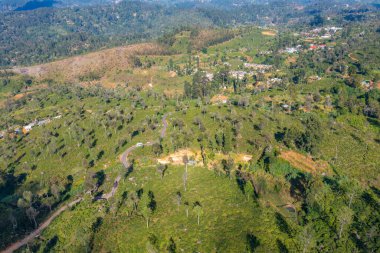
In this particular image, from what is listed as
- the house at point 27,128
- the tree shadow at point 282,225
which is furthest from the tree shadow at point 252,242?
the house at point 27,128

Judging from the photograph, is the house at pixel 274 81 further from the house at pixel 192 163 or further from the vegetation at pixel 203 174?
the house at pixel 192 163

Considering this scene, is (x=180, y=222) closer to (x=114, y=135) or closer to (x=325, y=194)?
(x=325, y=194)

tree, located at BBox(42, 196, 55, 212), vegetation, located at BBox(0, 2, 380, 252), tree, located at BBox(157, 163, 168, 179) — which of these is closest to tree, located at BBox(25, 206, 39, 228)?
vegetation, located at BBox(0, 2, 380, 252)

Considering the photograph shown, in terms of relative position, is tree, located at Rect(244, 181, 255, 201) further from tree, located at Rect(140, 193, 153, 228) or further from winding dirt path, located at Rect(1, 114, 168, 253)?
winding dirt path, located at Rect(1, 114, 168, 253)

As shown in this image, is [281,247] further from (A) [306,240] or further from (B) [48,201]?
(B) [48,201]

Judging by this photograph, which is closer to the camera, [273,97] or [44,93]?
[273,97]

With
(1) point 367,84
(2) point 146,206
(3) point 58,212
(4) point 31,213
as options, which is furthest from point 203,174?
(1) point 367,84

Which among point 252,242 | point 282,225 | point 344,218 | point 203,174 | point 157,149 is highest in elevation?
point 344,218

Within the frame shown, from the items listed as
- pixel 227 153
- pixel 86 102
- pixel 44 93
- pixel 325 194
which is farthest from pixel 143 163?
pixel 44 93

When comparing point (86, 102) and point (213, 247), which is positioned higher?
point (213, 247)

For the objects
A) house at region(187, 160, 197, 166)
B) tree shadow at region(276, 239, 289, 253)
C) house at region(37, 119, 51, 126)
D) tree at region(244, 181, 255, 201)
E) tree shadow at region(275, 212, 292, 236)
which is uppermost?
tree shadow at region(276, 239, 289, 253)

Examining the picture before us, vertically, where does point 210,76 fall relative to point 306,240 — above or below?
below
